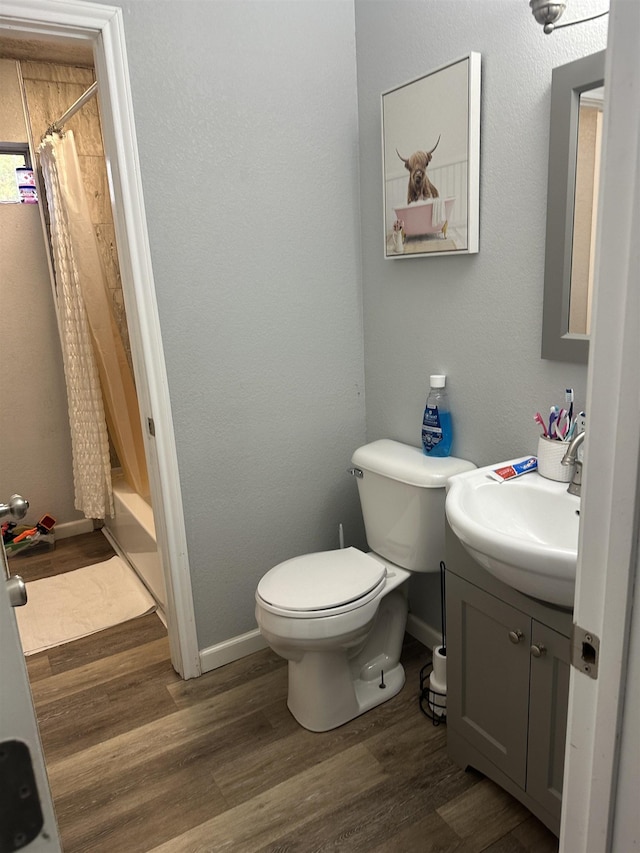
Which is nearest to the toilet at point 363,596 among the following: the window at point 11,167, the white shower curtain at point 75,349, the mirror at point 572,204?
the mirror at point 572,204

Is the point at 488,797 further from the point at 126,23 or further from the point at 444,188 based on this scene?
the point at 126,23

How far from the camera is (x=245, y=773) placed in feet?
5.93

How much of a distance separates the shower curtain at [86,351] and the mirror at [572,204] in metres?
2.04

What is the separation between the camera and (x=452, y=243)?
1.83 meters

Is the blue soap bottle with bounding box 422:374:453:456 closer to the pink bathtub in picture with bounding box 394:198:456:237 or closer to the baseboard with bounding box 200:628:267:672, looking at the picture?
the pink bathtub in picture with bounding box 394:198:456:237

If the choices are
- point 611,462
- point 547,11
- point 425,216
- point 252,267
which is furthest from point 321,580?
point 547,11

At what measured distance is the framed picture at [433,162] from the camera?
1.71 m

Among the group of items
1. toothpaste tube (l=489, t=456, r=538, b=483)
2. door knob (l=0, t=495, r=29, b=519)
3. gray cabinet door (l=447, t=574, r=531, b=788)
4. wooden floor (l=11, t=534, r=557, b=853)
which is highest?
door knob (l=0, t=495, r=29, b=519)

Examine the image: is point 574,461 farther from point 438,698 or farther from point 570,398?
point 438,698

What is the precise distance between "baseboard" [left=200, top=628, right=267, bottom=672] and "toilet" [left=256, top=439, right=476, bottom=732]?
0.35 m

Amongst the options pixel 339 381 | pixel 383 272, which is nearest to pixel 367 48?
pixel 383 272

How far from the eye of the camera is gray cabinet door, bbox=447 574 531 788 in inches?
58.3

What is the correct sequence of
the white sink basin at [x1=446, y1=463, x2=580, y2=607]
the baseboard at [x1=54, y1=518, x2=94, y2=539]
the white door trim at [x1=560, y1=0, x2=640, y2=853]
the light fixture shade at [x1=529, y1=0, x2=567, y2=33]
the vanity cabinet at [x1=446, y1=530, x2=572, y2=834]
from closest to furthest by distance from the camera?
the white door trim at [x1=560, y1=0, x2=640, y2=853] → the white sink basin at [x1=446, y1=463, x2=580, y2=607] → the light fixture shade at [x1=529, y1=0, x2=567, y2=33] → the vanity cabinet at [x1=446, y1=530, x2=572, y2=834] → the baseboard at [x1=54, y1=518, x2=94, y2=539]

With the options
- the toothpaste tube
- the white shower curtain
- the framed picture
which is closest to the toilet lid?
the toothpaste tube
